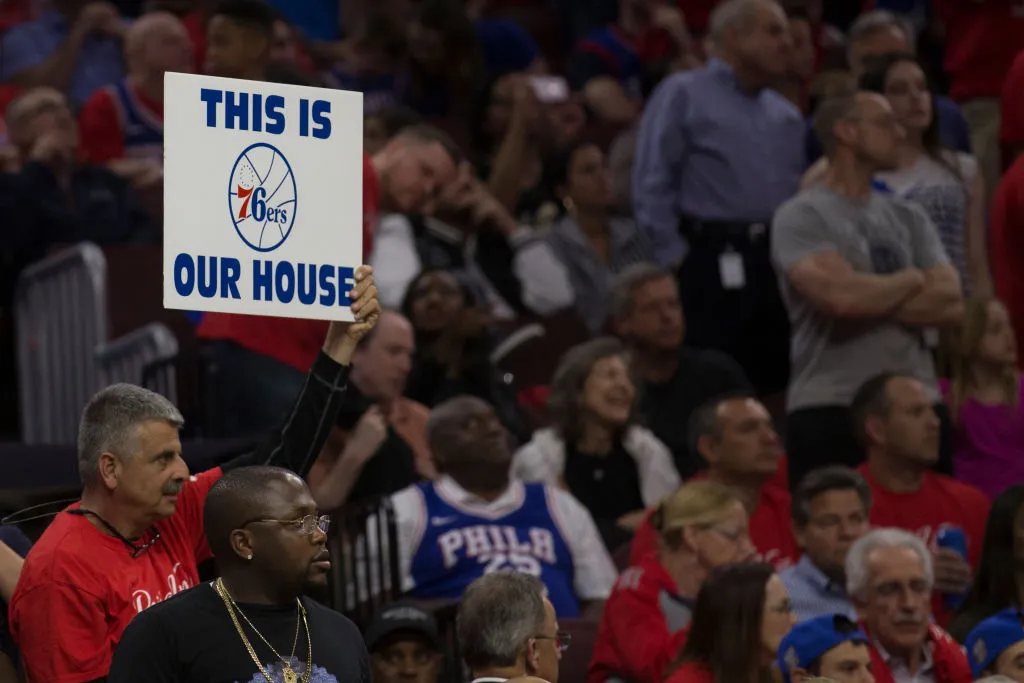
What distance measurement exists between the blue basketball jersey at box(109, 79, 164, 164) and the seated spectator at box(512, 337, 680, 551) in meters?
2.85

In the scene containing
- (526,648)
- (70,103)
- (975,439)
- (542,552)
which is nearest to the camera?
(526,648)

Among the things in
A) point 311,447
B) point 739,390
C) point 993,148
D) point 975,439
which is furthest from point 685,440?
point 311,447

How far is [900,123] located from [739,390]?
148cm

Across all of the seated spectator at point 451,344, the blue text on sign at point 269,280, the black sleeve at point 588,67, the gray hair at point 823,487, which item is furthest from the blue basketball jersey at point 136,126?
the blue text on sign at point 269,280

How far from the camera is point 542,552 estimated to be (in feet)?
24.6

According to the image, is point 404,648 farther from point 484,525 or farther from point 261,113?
point 261,113

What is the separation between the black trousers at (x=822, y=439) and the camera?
8.30m

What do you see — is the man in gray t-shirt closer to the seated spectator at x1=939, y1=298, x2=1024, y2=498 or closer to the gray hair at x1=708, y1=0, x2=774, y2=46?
the seated spectator at x1=939, y1=298, x2=1024, y2=498

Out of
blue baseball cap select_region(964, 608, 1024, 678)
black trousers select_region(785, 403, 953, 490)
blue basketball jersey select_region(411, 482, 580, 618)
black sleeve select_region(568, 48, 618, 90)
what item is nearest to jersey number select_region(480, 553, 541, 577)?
blue basketball jersey select_region(411, 482, 580, 618)

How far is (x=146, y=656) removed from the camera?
4.33m

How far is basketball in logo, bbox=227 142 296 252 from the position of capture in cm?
497

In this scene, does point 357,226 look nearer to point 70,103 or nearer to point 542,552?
point 542,552

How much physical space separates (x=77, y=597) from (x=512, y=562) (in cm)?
293

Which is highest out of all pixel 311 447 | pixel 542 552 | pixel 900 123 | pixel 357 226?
pixel 900 123
